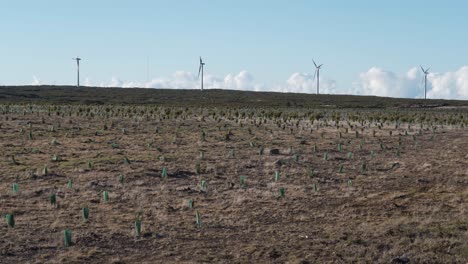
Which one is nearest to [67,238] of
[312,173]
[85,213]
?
[85,213]

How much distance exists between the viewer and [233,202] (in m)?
14.2

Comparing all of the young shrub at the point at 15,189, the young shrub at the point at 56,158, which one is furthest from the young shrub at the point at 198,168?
the young shrub at the point at 15,189

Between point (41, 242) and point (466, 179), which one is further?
point (466, 179)

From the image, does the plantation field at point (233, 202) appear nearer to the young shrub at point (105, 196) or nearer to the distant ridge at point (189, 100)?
the young shrub at point (105, 196)

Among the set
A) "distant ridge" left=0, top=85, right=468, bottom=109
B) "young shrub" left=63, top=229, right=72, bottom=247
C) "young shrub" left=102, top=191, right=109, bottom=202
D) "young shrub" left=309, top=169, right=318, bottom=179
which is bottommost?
"young shrub" left=63, top=229, right=72, bottom=247

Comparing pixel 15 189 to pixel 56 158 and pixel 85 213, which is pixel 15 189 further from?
pixel 56 158

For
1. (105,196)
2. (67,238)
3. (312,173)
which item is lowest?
(67,238)

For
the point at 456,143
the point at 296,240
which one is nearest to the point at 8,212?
the point at 296,240

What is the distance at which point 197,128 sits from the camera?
3553 cm

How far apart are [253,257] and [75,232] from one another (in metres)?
3.71

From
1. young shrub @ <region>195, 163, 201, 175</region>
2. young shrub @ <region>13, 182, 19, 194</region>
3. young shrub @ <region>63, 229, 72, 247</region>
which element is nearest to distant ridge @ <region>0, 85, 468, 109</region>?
young shrub @ <region>195, 163, 201, 175</region>

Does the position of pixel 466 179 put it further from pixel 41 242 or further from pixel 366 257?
pixel 41 242

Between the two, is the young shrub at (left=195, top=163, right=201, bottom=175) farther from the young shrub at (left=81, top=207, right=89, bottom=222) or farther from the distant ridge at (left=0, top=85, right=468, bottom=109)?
the distant ridge at (left=0, top=85, right=468, bottom=109)

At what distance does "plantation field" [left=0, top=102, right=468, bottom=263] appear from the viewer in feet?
33.7
